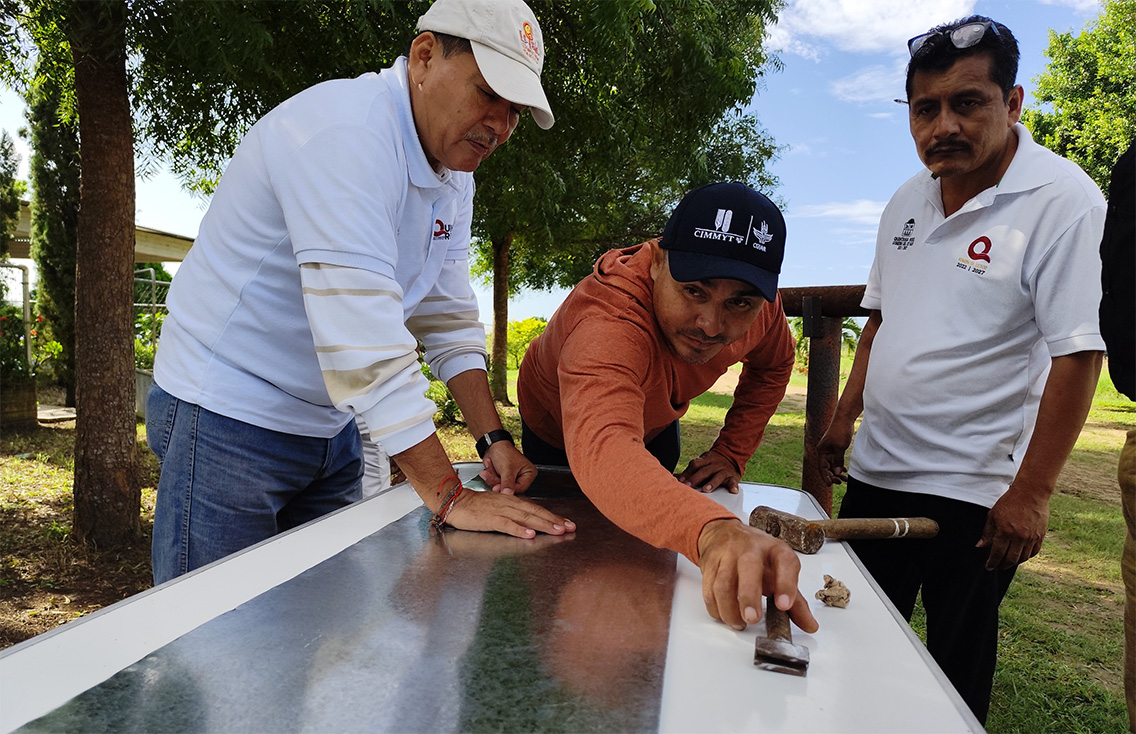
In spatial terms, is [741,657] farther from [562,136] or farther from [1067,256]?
[562,136]

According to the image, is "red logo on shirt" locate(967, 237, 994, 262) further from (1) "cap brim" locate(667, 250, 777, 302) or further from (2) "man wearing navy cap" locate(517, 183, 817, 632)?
(1) "cap brim" locate(667, 250, 777, 302)

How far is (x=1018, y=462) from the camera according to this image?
193 cm

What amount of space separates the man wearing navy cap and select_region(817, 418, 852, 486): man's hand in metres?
0.38

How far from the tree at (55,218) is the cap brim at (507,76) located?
29.5 feet

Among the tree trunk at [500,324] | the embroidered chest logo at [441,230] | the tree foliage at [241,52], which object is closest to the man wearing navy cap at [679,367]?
the embroidered chest logo at [441,230]

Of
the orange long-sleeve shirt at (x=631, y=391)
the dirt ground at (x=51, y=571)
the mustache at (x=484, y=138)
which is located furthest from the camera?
the dirt ground at (x=51, y=571)

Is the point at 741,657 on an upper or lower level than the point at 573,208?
lower

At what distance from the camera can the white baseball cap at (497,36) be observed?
59.9 inches

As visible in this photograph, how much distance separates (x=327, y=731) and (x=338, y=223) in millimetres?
918

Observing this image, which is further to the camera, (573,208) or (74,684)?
(573,208)

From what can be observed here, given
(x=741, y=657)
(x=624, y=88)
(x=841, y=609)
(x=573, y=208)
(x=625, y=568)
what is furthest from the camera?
(x=573, y=208)

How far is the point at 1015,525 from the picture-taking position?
1783 millimetres

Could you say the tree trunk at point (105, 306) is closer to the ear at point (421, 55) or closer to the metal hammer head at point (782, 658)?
the ear at point (421, 55)

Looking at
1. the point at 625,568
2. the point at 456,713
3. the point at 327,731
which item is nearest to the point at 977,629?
the point at 625,568
